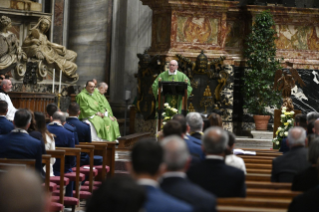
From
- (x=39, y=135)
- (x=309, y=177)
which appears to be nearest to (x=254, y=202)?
(x=309, y=177)

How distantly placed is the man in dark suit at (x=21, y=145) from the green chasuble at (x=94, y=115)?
5840 millimetres

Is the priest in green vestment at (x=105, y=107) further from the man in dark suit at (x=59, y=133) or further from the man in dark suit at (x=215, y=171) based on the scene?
the man in dark suit at (x=215, y=171)

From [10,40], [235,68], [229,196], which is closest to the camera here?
[229,196]

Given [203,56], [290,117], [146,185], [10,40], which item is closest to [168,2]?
[203,56]

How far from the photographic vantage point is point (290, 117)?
9875mm

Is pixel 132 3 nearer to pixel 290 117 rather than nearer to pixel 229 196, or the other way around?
pixel 290 117

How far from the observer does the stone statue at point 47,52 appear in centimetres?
1401

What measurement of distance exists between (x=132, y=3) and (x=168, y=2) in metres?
2.30

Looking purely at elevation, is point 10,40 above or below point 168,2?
below

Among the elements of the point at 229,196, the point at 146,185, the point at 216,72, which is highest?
the point at 216,72

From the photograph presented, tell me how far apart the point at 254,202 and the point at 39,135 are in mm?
3554

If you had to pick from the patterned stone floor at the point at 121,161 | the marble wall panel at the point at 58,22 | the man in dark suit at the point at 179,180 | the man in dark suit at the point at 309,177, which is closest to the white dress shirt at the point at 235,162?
the man in dark suit at the point at 309,177

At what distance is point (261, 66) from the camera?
15.2 metres

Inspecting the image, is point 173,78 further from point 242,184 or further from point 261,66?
point 242,184
